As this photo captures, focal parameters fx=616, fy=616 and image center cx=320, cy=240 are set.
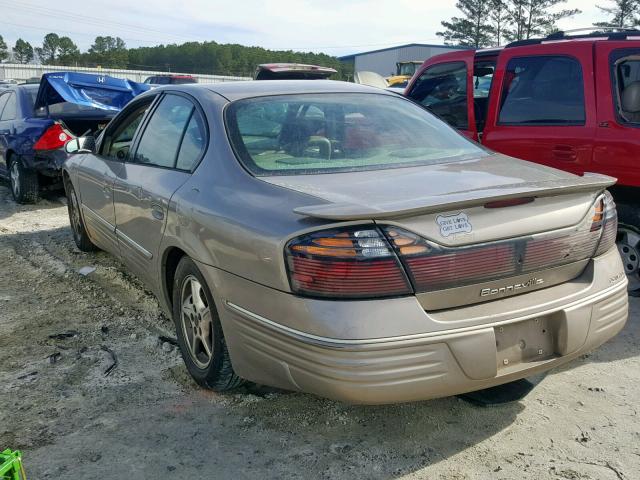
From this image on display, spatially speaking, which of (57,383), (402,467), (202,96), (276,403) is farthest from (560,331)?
(57,383)

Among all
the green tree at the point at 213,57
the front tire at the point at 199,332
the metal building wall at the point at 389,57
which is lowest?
the front tire at the point at 199,332

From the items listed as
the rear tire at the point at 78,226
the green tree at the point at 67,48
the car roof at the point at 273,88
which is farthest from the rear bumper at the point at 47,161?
the green tree at the point at 67,48

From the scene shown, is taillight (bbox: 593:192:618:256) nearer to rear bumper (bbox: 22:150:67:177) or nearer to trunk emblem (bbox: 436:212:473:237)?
trunk emblem (bbox: 436:212:473:237)

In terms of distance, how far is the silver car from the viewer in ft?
7.48

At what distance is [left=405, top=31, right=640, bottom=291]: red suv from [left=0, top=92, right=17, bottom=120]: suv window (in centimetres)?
638

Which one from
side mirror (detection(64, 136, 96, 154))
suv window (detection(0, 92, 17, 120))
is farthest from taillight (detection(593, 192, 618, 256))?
suv window (detection(0, 92, 17, 120))

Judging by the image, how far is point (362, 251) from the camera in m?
2.27

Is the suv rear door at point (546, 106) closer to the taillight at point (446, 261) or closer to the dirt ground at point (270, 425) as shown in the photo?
the dirt ground at point (270, 425)

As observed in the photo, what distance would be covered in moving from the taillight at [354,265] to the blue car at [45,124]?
6.33m

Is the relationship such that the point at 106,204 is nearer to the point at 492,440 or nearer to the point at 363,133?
the point at 363,133

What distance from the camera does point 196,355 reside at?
3252mm

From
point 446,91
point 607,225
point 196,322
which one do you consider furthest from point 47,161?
point 607,225

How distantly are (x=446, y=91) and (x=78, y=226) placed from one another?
3657 mm

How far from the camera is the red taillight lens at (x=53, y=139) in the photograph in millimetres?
7762
